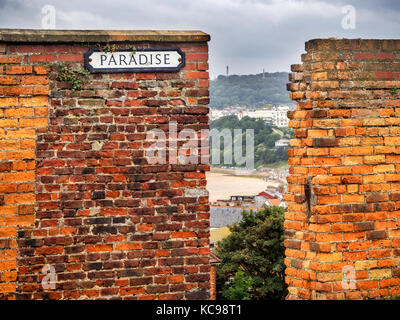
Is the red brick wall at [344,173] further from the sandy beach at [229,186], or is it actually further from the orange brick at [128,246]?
the sandy beach at [229,186]

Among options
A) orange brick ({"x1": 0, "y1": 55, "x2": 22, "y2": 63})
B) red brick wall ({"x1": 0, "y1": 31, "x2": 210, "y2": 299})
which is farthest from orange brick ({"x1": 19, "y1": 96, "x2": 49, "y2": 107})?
orange brick ({"x1": 0, "y1": 55, "x2": 22, "y2": 63})

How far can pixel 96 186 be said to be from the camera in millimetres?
3791

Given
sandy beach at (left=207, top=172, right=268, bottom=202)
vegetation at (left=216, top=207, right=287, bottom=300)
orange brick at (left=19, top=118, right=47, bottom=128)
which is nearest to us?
orange brick at (left=19, top=118, right=47, bottom=128)

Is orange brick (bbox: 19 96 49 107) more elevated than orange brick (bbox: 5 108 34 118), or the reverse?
orange brick (bbox: 19 96 49 107)

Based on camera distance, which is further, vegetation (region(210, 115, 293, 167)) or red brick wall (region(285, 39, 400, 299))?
vegetation (region(210, 115, 293, 167))

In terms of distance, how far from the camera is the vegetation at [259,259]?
87.8 feet

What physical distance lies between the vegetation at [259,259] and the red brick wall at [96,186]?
23135mm

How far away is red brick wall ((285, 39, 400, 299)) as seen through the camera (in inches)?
144

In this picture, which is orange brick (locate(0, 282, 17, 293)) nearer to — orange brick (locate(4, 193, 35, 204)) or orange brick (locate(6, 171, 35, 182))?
orange brick (locate(4, 193, 35, 204))

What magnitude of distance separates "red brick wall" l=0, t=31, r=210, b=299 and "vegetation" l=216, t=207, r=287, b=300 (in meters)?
23.1

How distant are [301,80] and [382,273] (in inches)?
70.7

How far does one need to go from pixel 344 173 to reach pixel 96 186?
6.99 feet

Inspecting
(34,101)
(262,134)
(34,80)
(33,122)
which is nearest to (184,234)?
(33,122)

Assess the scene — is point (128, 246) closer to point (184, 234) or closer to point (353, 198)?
point (184, 234)
